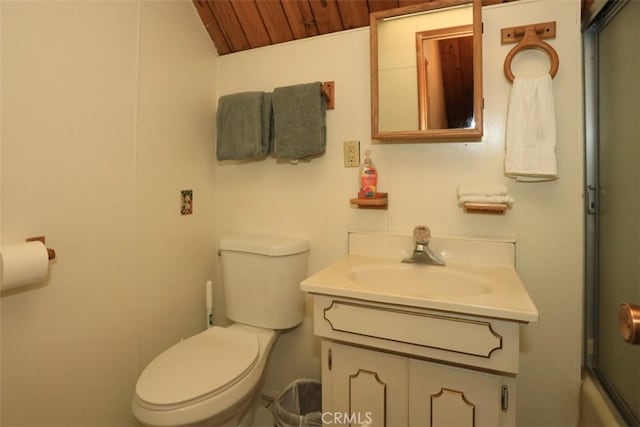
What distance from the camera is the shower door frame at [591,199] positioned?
1214 millimetres

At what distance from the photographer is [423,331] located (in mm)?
926

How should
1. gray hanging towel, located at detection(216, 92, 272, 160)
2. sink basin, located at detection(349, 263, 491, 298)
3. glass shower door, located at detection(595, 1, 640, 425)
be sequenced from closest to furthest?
glass shower door, located at detection(595, 1, 640, 425) < sink basin, located at detection(349, 263, 491, 298) < gray hanging towel, located at detection(216, 92, 272, 160)

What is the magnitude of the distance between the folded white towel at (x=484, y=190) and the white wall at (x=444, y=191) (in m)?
0.06

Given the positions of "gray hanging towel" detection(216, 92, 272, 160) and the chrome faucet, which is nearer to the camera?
the chrome faucet

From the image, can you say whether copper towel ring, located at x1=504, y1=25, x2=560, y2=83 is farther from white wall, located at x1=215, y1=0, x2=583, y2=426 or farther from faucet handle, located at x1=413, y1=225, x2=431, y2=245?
faucet handle, located at x1=413, y1=225, x2=431, y2=245

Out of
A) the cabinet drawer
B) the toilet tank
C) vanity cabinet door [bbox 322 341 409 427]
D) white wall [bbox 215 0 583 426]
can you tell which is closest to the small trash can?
white wall [bbox 215 0 583 426]

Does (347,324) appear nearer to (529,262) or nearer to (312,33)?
(529,262)

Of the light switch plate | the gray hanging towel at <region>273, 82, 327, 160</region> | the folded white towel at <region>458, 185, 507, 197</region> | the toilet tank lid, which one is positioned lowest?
the toilet tank lid

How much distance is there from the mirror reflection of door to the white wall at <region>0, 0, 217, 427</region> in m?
1.07

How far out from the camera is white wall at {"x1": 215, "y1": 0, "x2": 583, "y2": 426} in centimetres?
121

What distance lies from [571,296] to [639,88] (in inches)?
27.7

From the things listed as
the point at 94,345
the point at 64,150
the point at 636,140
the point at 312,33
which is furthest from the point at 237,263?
the point at 636,140

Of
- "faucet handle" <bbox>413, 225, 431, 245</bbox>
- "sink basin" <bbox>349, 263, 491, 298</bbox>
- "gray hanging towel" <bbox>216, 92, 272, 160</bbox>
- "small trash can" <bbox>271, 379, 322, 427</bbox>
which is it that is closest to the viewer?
"sink basin" <bbox>349, 263, 491, 298</bbox>

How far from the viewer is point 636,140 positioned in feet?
3.20
